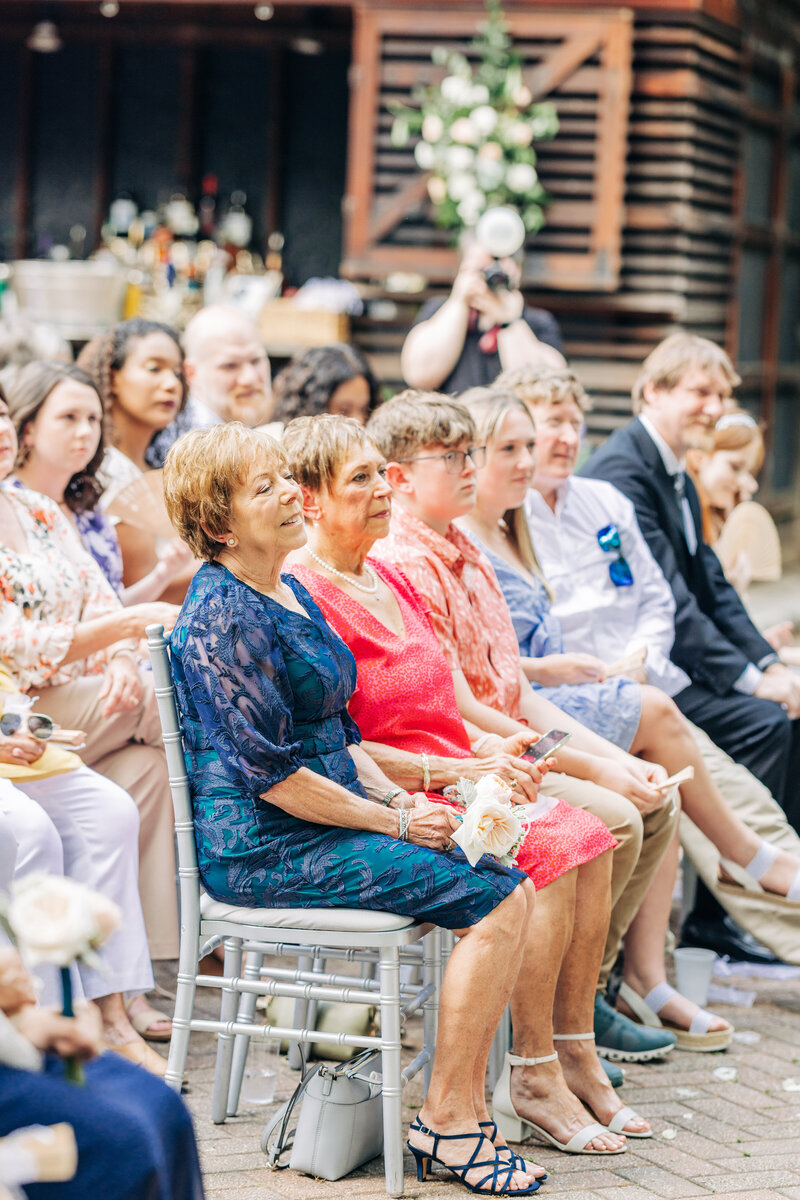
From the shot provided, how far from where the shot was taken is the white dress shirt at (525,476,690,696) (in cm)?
458

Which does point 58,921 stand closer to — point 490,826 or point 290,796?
point 290,796

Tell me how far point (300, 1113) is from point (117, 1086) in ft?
4.19

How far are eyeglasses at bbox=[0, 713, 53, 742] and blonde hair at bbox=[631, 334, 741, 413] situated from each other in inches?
103

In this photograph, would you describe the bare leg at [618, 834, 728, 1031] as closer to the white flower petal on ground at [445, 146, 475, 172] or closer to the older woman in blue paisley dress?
the older woman in blue paisley dress

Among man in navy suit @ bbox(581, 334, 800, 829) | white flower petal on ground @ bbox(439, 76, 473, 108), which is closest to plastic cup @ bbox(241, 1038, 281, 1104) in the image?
man in navy suit @ bbox(581, 334, 800, 829)

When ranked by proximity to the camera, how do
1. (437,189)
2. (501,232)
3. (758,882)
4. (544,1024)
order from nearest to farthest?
(544,1024) < (758,882) < (501,232) < (437,189)

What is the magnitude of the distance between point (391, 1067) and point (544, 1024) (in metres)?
0.52

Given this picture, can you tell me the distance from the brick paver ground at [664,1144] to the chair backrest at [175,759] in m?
0.60

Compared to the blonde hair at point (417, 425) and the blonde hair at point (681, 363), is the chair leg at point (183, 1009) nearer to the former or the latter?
the blonde hair at point (417, 425)

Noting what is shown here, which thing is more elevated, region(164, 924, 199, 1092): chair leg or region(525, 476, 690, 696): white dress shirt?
region(525, 476, 690, 696): white dress shirt

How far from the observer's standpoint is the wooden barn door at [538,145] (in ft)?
26.3

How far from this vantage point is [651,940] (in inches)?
163

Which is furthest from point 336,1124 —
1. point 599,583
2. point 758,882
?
point 599,583

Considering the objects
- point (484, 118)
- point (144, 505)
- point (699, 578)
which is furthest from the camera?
point (484, 118)
